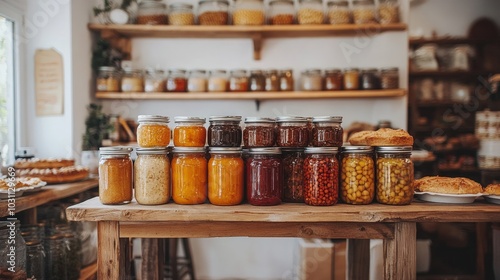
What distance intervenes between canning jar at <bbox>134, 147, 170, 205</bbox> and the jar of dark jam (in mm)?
175

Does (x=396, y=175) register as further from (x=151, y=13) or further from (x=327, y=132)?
(x=151, y=13)

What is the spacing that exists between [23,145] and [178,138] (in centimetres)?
200

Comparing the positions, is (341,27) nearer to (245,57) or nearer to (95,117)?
(245,57)

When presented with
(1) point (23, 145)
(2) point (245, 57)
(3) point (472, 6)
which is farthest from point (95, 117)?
(3) point (472, 6)

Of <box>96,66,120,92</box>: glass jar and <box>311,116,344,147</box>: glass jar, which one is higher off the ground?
<box>96,66,120,92</box>: glass jar

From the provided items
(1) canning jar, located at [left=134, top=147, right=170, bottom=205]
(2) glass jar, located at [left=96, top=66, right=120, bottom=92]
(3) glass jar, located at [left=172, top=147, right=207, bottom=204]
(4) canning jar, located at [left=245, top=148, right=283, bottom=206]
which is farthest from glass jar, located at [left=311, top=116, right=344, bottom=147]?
(2) glass jar, located at [left=96, top=66, right=120, bottom=92]

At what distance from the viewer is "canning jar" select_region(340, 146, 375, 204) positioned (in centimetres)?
136

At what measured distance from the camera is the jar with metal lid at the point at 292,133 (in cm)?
138

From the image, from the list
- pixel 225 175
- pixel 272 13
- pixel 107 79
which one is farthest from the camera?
pixel 272 13

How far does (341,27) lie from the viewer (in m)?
3.21

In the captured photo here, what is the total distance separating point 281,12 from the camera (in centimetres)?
329

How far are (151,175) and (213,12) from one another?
224cm

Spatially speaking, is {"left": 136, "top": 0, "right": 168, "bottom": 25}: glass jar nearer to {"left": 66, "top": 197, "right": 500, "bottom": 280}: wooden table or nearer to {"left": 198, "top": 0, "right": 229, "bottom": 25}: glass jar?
{"left": 198, "top": 0, "right": 229, "bottom": 25}: glass jar

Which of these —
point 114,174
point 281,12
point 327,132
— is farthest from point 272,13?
point 114,174
